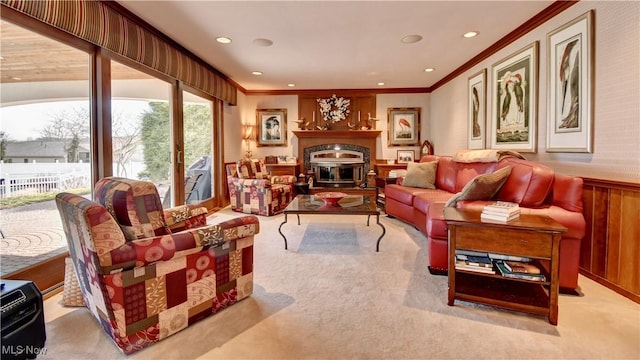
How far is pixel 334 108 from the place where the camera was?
6637 mm

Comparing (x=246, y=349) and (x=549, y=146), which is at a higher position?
(x=549, y=146)

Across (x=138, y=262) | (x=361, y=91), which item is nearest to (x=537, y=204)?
(x=138, y=262)

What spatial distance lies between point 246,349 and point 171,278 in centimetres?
56

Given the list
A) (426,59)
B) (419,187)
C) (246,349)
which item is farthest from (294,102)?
(246,349)

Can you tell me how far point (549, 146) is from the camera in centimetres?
306

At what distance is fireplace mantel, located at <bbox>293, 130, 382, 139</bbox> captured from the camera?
6.47 metres

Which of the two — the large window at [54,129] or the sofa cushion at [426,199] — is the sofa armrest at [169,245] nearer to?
the large window at [54,129]

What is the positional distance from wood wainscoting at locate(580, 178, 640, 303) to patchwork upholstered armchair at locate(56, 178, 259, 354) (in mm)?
2748

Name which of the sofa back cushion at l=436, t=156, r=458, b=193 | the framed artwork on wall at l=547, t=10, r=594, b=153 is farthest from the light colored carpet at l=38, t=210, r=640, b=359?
the sofa back cushion at l=436, t=156, r=458, b=193

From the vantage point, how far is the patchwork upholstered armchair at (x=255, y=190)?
4.95 metres

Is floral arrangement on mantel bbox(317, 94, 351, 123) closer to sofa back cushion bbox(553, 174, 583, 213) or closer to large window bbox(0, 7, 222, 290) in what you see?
large window bbox(0, 7, 222, 290)

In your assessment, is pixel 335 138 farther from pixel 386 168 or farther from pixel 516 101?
pixel 516 101

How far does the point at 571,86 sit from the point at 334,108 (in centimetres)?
440

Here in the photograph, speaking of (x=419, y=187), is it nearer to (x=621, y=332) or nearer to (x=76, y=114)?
(x=621, y=332)
